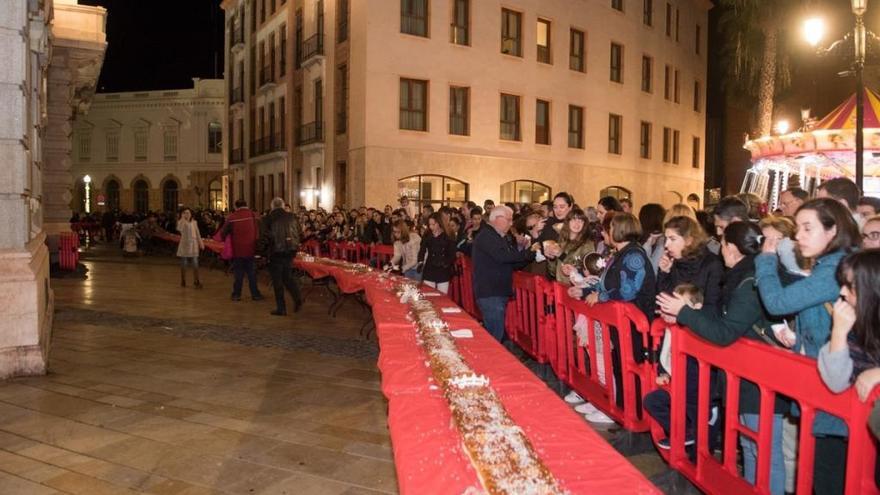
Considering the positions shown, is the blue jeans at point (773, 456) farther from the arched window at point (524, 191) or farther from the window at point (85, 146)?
the window at point (85, 146)

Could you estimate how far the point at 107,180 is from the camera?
194 feet

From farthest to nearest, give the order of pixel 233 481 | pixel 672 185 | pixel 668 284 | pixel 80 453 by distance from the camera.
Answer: pixel 672 185, pixel 668 284, pixel 80 453, pixel 233 481

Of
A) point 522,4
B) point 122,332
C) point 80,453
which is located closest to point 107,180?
point 522,4

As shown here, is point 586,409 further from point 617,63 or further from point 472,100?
point 617,63

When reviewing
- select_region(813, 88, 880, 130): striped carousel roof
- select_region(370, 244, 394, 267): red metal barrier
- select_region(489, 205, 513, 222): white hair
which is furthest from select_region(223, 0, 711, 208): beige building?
select_region(489, 205, 513, 222): white hair

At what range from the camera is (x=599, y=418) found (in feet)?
20.3

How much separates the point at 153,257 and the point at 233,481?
81.1ft

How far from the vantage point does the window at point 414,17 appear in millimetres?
24422

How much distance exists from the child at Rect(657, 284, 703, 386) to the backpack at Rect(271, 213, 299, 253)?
8.75m

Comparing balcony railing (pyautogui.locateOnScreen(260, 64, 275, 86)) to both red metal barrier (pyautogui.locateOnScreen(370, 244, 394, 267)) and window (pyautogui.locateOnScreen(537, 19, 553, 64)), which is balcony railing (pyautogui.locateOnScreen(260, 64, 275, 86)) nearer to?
window (pyautogui.locateOnScreen(537, 19, 553, 64))

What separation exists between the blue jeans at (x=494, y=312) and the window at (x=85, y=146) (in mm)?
59690

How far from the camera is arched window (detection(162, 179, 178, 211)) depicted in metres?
57.4

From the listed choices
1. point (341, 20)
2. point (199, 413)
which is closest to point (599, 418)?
point (199, 413)

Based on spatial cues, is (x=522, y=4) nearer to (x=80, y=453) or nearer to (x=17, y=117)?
(x=17, y=117)
